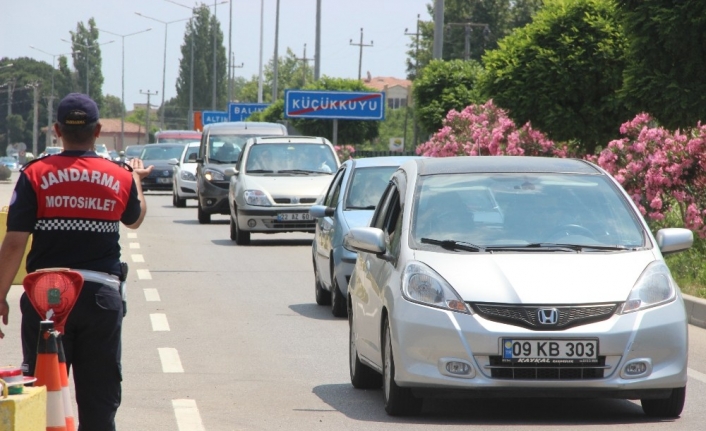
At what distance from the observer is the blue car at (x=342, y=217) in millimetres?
13047

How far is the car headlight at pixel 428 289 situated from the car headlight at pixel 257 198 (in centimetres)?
1483

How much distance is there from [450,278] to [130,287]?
883 centimetres

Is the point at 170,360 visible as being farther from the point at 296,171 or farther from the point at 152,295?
the point at 296,171

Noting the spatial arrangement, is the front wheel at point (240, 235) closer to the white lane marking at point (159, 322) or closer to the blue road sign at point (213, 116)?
the white lane marking at point (159, 322)

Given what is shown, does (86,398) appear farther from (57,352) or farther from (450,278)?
(450,278)

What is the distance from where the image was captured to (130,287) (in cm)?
1605

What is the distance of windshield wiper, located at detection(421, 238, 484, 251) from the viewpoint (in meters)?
8.08

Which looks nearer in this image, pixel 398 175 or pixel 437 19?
pixel 398 175

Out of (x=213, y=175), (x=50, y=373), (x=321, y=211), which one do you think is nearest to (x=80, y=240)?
(x=50, y=373)

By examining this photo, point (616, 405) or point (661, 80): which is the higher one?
point (661, 80)

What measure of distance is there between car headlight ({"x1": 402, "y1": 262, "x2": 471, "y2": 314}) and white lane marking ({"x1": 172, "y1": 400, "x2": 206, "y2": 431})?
1.27m

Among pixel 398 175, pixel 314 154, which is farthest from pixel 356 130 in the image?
pixel 398 175

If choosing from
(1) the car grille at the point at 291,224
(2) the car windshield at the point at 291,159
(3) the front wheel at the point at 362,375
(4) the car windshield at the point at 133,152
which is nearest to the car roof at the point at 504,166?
(3) the front wheel at the point at 362,375

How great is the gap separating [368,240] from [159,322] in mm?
4786
